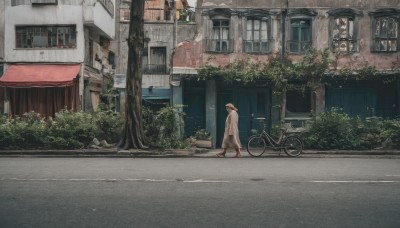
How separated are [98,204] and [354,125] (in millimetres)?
14237

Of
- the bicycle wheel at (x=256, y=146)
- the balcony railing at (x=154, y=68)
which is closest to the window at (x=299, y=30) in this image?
the bicycle wheel at (x=256, y=146)

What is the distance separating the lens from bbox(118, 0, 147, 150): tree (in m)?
16.2

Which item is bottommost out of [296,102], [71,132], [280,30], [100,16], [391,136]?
[391,136]

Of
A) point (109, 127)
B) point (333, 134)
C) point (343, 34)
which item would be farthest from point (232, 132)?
point (343, 34)

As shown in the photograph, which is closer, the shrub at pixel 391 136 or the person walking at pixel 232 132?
the person walking at pixel 232 132

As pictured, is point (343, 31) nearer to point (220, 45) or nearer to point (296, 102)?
point (296, 102)

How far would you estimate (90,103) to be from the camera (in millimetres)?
25938

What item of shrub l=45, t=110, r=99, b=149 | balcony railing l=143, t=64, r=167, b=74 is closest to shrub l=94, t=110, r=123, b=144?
shrub l=45, t=110, r=99, b=149

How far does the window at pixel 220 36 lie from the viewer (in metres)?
21.6

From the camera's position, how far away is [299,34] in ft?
70.7

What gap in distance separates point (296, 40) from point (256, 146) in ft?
26.8

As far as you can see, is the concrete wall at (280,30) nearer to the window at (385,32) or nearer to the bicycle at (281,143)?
the window at (385,32)

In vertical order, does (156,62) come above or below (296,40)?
below

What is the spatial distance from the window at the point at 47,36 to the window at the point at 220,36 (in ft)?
26.6
